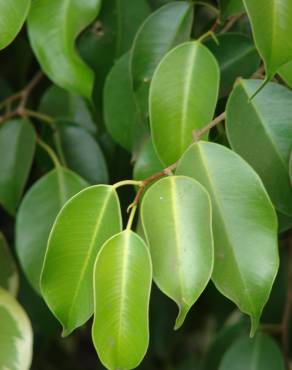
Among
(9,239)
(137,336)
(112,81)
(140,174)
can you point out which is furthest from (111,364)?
(9,239)

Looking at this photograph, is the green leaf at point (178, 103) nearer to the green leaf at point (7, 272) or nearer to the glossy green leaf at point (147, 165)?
the glossy green leaf at point (147, 165)

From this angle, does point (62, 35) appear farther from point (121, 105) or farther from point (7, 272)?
point (7, 272)

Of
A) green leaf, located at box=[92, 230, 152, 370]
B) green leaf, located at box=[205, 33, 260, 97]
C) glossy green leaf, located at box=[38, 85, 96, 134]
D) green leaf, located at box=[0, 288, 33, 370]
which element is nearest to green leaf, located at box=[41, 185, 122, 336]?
green leaf, located at box=[92, 230, 152, 370]

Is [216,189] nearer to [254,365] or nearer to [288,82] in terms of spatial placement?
[288,82]

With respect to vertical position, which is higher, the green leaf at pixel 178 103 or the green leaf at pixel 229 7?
the green leaf at pixel 229 7

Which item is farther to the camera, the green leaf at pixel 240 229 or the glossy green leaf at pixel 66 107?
the glossy green leaf at pixel 66 107

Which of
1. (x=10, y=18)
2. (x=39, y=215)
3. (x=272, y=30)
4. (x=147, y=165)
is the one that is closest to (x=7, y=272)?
(x=39, y=215)

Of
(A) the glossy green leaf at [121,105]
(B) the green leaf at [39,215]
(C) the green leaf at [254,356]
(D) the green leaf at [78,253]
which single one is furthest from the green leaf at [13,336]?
(C) the green leaf at [254,356]
